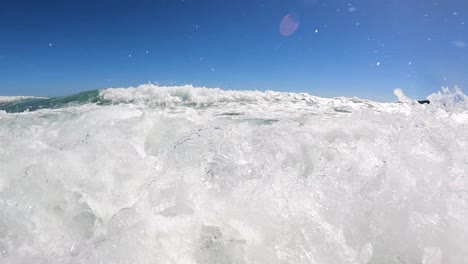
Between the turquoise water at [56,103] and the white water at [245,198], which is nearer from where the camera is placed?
the white water at [245,198]

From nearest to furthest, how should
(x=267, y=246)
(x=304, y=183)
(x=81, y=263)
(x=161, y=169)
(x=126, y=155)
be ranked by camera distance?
(x=81, y=263)
(x=267, y=246)
(x=304, y=183)
(x=161, y=169)
(x=126, y=155)

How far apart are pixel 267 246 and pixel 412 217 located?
3.64 feet

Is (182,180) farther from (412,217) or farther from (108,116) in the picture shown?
(108,116)

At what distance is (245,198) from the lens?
2539 millimetres

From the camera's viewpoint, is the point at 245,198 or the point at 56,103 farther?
the point at 56,103

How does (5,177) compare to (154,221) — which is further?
(5,177)

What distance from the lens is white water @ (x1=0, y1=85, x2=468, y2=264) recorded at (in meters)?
2.19

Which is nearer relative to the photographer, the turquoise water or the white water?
the white water

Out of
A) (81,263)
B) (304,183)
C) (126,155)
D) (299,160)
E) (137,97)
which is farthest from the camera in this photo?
(137,97)

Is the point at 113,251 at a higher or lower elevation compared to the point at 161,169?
lower

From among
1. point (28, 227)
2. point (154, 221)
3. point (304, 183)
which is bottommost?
point (28, 227)

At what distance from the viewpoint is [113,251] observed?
6.42ft

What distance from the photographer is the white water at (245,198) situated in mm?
2188

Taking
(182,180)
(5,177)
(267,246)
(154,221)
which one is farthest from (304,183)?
(5,177)
